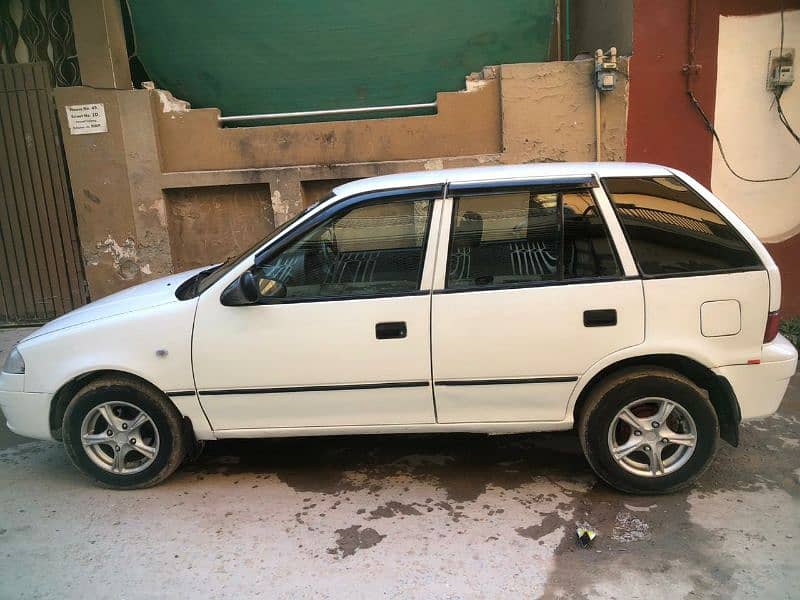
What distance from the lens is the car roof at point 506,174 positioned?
3514 mm

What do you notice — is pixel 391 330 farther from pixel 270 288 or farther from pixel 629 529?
pixel 629 529

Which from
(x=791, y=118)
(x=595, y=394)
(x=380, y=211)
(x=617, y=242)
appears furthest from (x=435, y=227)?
(x=791, y=118)

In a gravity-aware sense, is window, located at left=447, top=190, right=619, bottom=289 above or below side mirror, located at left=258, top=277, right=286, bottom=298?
above

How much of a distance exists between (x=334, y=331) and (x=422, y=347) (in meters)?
0.48

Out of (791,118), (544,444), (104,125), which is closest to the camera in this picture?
(544,444)

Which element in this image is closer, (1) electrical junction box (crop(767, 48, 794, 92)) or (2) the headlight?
(2) the headlight

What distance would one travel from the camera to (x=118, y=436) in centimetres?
369

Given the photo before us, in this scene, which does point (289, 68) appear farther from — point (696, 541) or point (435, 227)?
point (696, 541)

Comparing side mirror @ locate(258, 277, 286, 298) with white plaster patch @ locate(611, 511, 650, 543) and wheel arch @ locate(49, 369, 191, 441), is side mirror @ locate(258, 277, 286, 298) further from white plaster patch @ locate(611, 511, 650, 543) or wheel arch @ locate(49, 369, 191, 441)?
white plaster patch @ locate(611, 511, 650, 543)

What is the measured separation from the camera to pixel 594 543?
10.3ft

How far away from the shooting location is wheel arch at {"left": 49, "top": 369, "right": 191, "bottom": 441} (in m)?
3.62

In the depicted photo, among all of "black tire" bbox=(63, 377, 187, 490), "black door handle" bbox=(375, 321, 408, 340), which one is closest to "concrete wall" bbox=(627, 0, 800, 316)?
"black door handle" bbox=(375, 321, 408, 340)

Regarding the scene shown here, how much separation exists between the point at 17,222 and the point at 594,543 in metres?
6.80

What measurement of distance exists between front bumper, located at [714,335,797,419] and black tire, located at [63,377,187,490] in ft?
9.78
